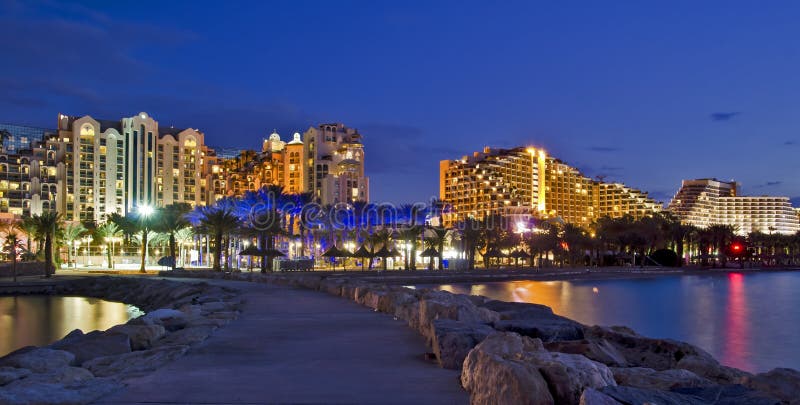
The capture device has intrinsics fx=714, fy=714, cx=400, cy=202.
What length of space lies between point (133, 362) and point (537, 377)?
5569mm

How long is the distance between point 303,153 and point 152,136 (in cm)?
3189

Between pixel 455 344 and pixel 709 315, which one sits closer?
pixel 455 344

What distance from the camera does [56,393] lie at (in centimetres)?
651

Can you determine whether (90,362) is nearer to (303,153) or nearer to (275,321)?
(275,321)

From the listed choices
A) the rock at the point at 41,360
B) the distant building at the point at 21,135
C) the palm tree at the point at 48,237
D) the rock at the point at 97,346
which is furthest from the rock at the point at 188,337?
the distant building at the point at 21,135

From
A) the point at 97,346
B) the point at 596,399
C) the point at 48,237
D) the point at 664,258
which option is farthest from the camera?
the point at 664,258

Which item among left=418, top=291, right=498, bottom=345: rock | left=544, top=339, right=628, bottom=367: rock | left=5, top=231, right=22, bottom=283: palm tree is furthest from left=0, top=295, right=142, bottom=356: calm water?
left=544, top=339, right=628, bottom=367: rock

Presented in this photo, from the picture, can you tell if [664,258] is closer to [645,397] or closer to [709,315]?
[709,315]

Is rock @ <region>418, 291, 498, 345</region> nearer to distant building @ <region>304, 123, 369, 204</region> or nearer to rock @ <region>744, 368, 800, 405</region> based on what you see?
rock @ <region>744, 368, 800, 405</region>

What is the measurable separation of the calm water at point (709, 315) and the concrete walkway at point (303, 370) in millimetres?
14177

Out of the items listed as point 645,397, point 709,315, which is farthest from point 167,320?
point 709,315

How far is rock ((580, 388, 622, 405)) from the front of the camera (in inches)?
192

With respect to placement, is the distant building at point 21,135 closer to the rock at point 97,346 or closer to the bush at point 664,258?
the bush at point 664,258

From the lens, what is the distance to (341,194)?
149 metres
